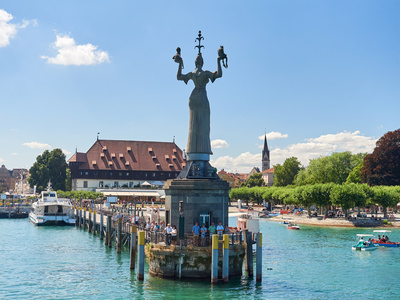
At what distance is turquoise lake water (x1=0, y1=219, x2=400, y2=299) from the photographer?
28.7 m

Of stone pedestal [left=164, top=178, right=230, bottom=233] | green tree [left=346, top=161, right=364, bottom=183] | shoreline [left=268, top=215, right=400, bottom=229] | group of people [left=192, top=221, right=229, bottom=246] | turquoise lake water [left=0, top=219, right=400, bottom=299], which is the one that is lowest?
turquoise lake water [left=0, top=219, right=400, bottom=299]

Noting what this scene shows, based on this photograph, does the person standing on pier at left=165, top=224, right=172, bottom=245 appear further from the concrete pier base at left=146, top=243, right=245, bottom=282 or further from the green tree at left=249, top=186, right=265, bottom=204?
the green tree at left=249, top=186, right=265, bottom=204

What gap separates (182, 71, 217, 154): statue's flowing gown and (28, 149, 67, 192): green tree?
10292cm

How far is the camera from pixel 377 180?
345 feet

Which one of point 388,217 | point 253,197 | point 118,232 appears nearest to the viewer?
point 118,232

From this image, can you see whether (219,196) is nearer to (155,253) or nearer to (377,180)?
(155,253)

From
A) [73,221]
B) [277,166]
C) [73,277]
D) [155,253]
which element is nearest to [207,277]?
[155,253]

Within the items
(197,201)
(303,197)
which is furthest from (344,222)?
(197,201)

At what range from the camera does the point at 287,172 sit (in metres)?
164

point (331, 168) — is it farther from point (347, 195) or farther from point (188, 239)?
point (188, 239)

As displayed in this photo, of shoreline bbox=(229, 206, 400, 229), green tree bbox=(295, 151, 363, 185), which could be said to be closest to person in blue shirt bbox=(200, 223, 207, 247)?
shoreline bbox=(229, 206, 400, 229)

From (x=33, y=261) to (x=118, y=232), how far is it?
7987 mm

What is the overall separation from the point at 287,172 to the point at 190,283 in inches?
5453

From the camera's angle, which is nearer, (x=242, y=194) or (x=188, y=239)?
(x=188, y=239)
